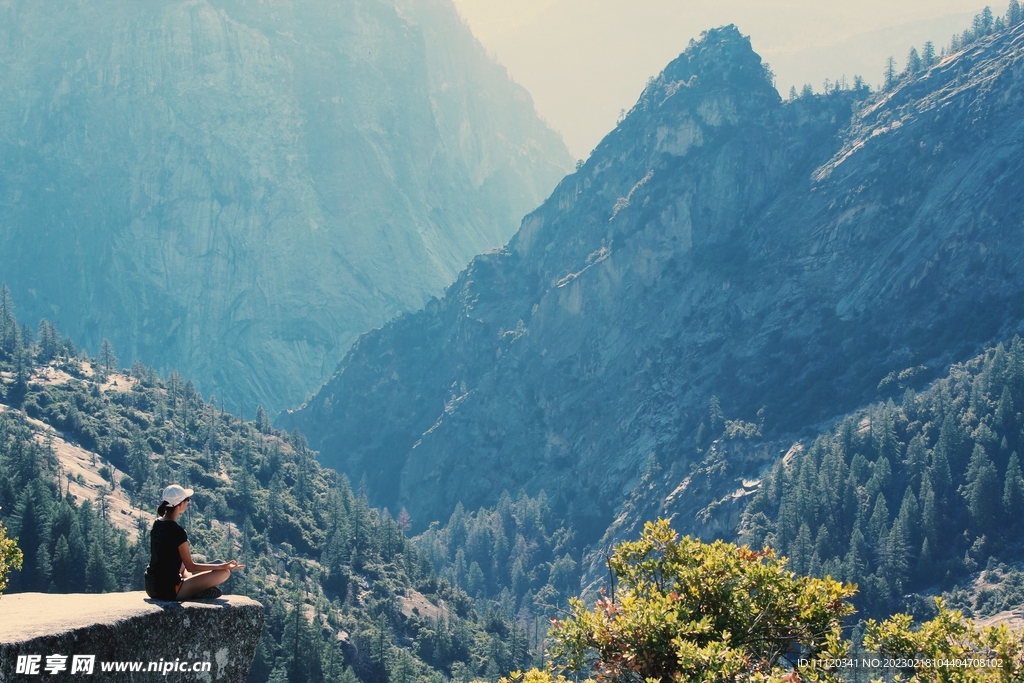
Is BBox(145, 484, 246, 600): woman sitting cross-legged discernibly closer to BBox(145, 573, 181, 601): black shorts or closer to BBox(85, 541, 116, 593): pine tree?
BBox(145, 573, 181, 601): black shorts

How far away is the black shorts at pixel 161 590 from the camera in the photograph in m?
19.9

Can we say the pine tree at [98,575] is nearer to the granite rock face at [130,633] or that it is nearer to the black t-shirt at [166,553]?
the black t-shirt at [166,553]

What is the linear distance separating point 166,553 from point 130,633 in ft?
7.26

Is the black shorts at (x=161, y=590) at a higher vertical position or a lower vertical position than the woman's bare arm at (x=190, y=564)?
lower

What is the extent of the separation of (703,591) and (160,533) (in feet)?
45.9

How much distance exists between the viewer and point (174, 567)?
20.3 m

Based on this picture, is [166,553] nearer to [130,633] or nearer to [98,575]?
[130,633]

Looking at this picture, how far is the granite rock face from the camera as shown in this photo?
56.9 feet

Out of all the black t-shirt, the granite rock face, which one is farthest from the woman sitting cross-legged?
the granite rock face

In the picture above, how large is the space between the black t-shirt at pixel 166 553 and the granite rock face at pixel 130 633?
519 millimetres

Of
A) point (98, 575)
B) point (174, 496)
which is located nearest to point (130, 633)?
point (174, 496)

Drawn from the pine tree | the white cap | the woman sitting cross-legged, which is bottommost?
the woman sitting cross-legged

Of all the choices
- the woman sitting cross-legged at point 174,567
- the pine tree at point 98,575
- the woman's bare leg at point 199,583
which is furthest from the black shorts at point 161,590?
the pine tree at point 98,575

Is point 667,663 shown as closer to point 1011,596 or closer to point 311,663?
point 311,663
